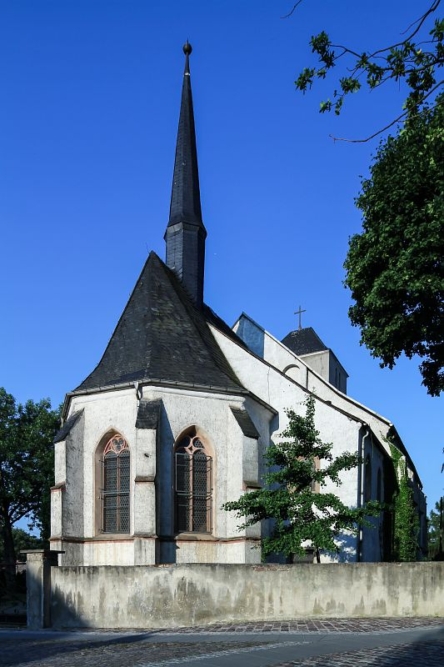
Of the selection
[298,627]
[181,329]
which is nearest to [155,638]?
[298,627]

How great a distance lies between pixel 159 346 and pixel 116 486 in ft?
14.0

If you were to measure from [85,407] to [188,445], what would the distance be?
3334mm

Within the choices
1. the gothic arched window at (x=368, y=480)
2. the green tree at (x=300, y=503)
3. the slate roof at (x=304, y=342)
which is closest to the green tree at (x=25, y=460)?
the slate roof at (x=304, y=342)

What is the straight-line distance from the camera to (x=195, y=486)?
71.0 feet

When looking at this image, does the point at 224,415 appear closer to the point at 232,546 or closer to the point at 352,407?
the point at 232,546

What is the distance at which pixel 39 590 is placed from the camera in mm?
16031

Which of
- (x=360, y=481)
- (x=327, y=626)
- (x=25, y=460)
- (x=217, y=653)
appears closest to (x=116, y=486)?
(x=360, y=481)

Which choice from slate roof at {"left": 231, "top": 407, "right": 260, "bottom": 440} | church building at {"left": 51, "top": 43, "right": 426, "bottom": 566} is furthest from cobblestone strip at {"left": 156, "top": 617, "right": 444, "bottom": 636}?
slate roof at {"left": 231, "top": 407, "right": 260, "bottom": 440}

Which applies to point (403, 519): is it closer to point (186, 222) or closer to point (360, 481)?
point (360, 481)

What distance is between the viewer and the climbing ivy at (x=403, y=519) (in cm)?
2828

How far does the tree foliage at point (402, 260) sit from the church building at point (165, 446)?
3.40 meters

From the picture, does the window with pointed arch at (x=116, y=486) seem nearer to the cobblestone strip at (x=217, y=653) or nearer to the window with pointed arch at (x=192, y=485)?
the window with pointed arch at (x=192, y=485)

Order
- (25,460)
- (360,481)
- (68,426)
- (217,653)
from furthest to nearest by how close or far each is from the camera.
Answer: (25,460) < (360,481) < (68,426) < (217,653)

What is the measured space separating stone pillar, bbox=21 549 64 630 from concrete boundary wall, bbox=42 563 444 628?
1119 mm
